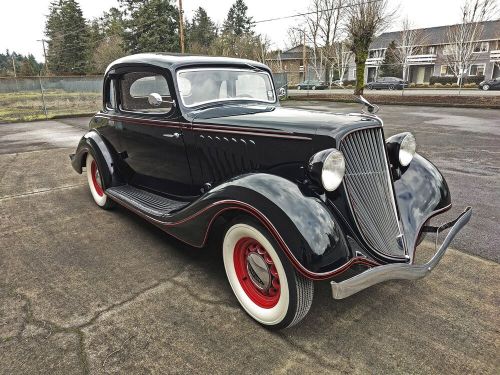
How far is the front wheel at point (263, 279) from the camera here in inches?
82.8

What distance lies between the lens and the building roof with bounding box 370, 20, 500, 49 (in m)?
38.9

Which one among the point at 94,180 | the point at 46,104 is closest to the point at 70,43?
the point at 46,104

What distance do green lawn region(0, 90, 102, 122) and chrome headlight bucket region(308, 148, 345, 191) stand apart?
1471 cm

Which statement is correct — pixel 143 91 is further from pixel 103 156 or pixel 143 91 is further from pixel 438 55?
pixel 438 55

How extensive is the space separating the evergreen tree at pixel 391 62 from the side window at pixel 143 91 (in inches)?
1576

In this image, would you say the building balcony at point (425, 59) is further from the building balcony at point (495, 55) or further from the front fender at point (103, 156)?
the front fender at point (103, 156)

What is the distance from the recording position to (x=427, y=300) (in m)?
2.56

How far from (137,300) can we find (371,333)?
1.63 metres

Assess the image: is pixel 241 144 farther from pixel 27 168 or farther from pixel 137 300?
pixel 27 168

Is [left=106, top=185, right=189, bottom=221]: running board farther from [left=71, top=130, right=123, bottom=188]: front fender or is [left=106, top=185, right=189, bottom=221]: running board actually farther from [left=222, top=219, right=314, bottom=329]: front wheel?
[left=222, top=219, right=314, bottom=329]: front wheel

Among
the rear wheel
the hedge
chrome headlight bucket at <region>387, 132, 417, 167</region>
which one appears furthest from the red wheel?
the hedge

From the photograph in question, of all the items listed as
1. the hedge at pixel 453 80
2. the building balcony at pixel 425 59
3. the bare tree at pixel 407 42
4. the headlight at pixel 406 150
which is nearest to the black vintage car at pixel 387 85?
the bare tree at pixel 407 42

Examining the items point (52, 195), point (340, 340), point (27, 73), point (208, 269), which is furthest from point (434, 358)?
point (27, 73)

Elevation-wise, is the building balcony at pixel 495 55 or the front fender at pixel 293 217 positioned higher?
the building balcony at pixel 495 55
